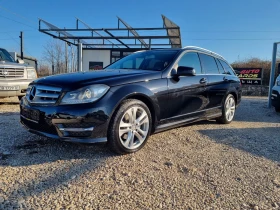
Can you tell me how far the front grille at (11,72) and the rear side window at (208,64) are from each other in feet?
16.8

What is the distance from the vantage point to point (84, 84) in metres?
3.07

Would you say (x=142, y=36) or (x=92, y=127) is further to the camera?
(x=142, y=36)

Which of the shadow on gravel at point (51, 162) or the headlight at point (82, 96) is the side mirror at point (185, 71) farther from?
the shadow on gravel at point (51, 162)

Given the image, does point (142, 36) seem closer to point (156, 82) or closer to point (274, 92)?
point (274, 92)

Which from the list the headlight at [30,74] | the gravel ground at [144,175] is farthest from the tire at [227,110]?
the headlight at [30,74]

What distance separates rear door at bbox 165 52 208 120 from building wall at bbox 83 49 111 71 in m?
15.2

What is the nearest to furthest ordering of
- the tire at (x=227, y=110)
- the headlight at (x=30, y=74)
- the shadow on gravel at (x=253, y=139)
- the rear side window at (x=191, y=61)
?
the shadow on gravel at (x=253, y=139) < the rear side window at (x=191, y=61) < the tire at (x=227, y=110) < the headlight at (x=30, y=74)

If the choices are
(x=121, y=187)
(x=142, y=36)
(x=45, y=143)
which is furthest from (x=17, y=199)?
(x=142, y=36)

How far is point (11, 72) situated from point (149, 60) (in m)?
4.52

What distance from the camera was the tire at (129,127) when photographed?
3162mm

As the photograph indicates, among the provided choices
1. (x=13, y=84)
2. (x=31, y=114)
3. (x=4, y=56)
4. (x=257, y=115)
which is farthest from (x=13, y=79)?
(x=257, y=115)

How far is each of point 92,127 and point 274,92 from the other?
6.70 meters

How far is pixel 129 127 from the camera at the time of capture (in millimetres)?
3352

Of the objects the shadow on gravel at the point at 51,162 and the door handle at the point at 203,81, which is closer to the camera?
the shadow on gravel at the point at 51,162
